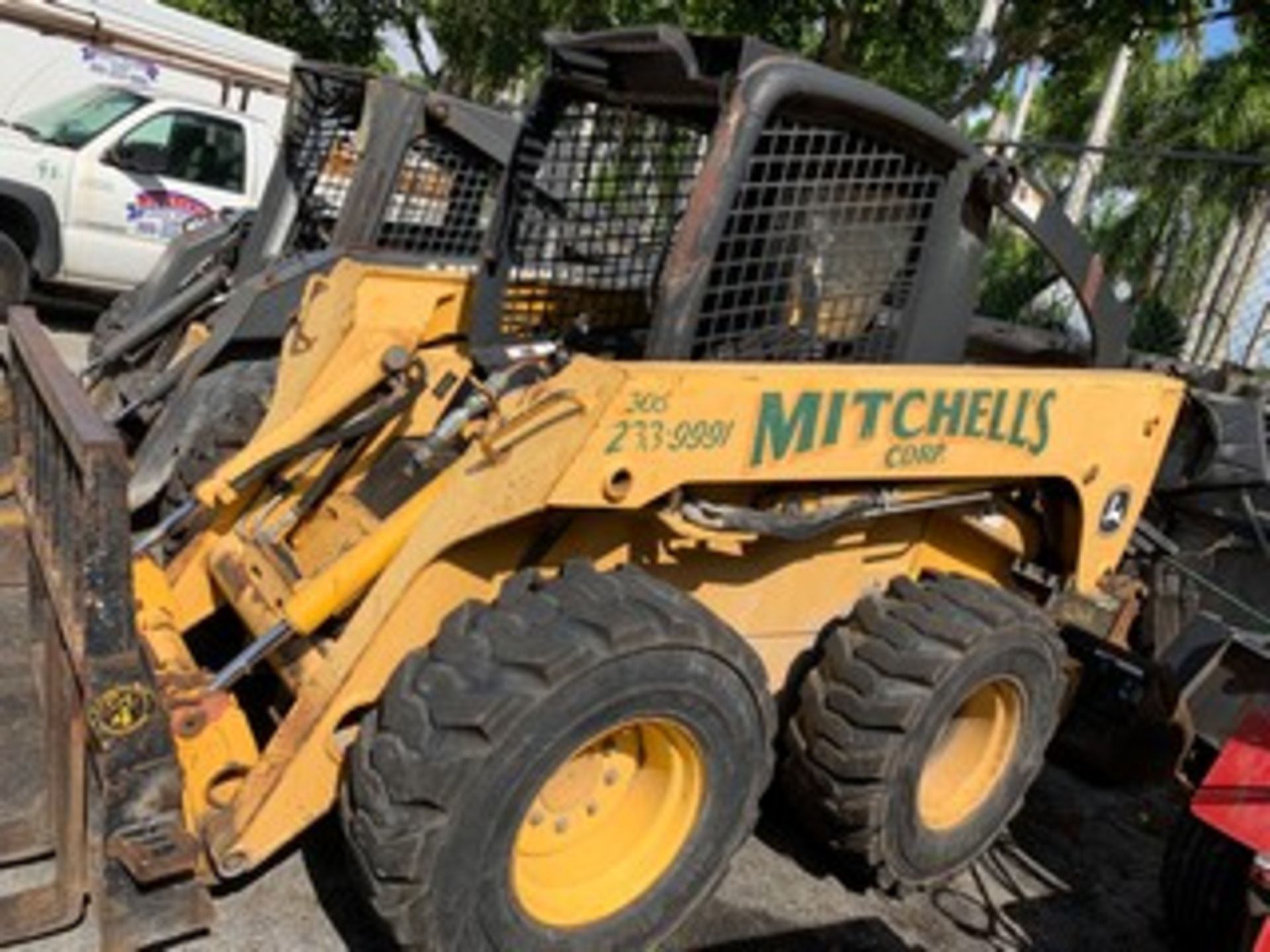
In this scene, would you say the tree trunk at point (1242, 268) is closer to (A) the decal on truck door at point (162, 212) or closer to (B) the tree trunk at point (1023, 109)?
(B) the tree trunk at point (1023, 109)

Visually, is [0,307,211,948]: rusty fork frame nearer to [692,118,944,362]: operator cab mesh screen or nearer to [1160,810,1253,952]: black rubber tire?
[692,118,944,362]: operator cab mesh screen

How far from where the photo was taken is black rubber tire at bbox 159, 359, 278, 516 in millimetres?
4645

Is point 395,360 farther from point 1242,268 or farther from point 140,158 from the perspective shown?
point 1242,268

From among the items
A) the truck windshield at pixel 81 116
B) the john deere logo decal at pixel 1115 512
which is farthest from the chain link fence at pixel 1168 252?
the truck windshield at pixel 81 116

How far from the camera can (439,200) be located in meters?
7.20

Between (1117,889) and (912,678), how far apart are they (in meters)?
1.53

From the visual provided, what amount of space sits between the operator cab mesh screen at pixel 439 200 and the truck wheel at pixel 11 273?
4163 millimetres

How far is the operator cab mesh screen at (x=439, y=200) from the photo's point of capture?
698cm

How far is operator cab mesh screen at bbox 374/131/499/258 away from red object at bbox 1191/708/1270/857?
4763 millimetres

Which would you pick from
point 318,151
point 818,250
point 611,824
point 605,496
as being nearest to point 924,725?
point 611,824

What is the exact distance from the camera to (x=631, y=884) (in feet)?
11.3

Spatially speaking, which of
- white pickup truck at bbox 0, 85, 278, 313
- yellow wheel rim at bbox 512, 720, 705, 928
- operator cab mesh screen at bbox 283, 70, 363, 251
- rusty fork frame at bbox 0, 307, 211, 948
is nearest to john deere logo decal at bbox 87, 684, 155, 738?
rusty fork frame at bbox 0, 307, 211, 948

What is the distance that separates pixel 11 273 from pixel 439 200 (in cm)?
434

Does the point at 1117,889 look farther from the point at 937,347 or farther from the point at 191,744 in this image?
the point at 191,744
